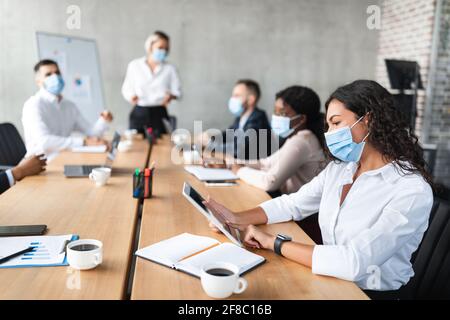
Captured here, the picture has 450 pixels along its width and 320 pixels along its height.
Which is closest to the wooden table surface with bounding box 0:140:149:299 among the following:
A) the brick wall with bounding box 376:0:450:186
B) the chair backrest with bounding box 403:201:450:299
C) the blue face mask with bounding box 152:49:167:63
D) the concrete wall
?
the chair backrest with bounding box 403:201:450:299

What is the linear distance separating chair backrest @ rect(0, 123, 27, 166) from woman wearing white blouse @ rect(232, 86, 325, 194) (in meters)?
1.74

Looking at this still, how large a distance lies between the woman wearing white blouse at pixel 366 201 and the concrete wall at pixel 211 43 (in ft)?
14.7

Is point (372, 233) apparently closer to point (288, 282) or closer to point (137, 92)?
point (288, 282)

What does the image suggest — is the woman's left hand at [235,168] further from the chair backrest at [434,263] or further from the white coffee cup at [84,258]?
the white coffee cup at [84,258]

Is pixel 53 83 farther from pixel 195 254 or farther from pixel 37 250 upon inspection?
pixel 195 254

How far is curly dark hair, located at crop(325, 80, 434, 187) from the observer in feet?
4.67

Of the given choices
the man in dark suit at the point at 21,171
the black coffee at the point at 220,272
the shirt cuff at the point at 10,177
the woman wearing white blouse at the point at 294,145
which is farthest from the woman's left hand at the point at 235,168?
the black coffee at the point at 220,272

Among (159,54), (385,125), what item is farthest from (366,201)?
(159,54)

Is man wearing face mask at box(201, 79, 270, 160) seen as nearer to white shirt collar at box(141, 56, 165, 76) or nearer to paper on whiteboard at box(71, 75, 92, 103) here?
white shirt collar at box(141, 56, 165, 76)

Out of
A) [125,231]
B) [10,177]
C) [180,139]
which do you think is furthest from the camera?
[180,139]

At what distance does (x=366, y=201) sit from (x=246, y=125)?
8.28 feet

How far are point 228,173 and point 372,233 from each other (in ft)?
4.50

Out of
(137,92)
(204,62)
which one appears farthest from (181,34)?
(137,92)

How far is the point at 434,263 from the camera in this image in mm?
1468
